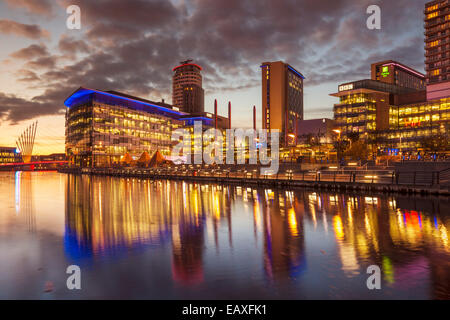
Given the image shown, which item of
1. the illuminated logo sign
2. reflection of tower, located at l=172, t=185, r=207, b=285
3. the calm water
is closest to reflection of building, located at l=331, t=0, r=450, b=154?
the illuminated logo sign

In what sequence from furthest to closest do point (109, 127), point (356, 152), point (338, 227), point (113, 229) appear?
point (109, 127) < point (356, 152) < point (338, 227) < point (113, 229)

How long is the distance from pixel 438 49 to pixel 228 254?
13962 centimetres

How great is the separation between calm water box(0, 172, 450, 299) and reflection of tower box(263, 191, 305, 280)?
0.03 meters

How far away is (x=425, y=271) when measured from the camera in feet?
26.9

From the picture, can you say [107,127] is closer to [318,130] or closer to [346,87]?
[318,130]

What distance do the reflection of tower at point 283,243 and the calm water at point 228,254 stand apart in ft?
0.11

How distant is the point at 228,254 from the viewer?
9984 mm

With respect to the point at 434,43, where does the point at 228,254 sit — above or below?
below

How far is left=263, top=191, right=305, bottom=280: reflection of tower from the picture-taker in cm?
836

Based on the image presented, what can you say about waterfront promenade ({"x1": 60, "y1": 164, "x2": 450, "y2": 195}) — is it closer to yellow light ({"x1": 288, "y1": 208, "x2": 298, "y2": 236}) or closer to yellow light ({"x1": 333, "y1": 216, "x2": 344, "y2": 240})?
yellow light ({"x1": 288, "y1": 208, "x2": 298, "y2": 236})

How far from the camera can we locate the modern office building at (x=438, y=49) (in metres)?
116

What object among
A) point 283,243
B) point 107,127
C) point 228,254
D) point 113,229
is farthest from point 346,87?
point 228,254
